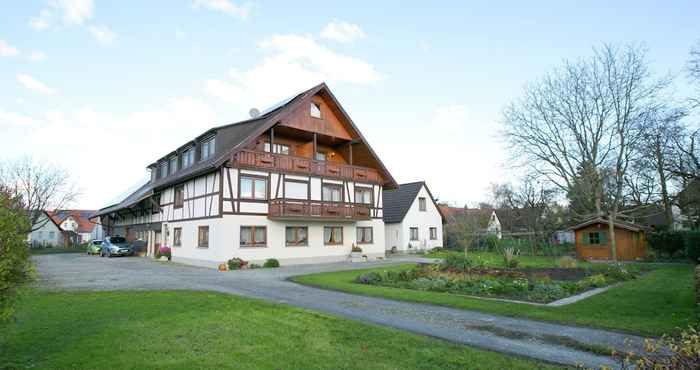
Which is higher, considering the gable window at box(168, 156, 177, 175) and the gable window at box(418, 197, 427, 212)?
the gable window at box(168, 156, 177, 175)

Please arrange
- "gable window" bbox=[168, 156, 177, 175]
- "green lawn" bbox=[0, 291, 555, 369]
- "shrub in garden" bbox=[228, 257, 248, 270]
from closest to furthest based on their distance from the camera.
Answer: "green lawn" bbox=[0, 291, 555, 369] → "shrub in garden" bbox=[228, 257, 248, 270] → "gable window" bbox=[168, 156, 177, 175]

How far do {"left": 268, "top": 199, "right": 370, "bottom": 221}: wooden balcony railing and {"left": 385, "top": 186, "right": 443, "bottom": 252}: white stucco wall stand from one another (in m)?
9.89

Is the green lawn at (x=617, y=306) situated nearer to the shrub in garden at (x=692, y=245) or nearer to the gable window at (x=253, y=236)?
the gable window at (x=253, y=236)

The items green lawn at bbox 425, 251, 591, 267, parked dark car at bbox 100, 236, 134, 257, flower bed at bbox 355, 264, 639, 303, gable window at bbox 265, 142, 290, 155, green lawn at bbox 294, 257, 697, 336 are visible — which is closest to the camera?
green lawn at bbox 294, 257, 697, 336

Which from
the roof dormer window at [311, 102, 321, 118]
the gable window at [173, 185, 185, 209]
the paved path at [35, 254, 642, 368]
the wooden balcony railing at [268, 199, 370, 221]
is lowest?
the paved path at [35, 254, 642, 368]

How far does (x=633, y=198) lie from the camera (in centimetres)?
3638

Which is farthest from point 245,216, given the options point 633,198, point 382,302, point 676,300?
point 633,198

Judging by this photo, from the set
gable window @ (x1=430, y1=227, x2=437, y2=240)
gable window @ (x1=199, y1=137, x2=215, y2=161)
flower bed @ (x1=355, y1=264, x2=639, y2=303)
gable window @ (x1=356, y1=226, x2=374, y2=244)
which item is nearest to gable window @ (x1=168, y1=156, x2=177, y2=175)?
gable window @ (x1=199, y1=137, x2=215, y2=161)

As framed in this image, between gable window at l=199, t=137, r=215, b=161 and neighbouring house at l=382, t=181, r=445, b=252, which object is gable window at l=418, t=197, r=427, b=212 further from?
gable window at l=199, t=137, r=215, b=161

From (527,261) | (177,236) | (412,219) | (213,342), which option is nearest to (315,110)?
(177,236)

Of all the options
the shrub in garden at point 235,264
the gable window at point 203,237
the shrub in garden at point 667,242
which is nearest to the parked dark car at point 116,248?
the gable window at point 203,237

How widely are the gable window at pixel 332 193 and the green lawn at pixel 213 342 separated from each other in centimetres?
1788

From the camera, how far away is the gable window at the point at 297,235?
25.4 meters

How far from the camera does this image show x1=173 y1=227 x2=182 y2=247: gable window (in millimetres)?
27517
